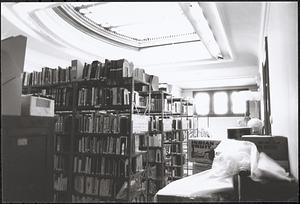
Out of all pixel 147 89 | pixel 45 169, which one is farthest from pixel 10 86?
pixel 147 89

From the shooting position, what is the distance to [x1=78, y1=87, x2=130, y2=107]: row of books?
10.7ft

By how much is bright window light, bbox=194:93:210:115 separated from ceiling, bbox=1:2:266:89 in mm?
2044

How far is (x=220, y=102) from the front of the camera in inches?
357

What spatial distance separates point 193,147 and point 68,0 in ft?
6.76

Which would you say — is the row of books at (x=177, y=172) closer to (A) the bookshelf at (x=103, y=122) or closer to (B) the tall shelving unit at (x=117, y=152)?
(A) the bookshelf at (x=103, y=122)

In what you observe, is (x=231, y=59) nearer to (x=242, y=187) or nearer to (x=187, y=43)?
(x=187, y=43)

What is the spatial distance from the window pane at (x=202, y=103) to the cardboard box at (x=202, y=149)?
20.7ft

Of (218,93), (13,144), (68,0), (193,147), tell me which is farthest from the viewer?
(218,93)

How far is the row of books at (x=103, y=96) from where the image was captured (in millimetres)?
3256

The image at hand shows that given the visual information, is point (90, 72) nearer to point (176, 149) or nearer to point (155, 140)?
point (155, 140)

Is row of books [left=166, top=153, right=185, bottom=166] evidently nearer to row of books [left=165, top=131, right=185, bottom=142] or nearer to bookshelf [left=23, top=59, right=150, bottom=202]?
row of books [left=165, top=131, right=185, bottom=142]

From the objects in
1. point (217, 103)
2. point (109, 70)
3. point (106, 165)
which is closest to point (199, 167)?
point (106, 165)

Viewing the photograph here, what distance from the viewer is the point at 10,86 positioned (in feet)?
3.60

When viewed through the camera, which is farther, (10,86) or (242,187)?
(242,187)
